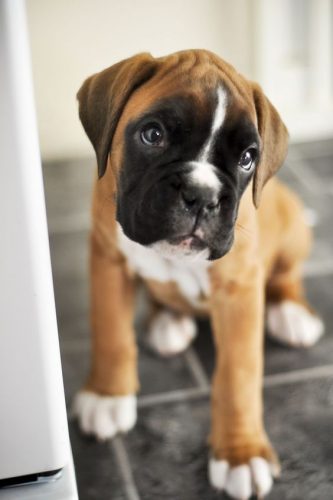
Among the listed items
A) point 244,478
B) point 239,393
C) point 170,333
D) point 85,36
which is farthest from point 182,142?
point 85,36

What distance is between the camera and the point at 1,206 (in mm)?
929

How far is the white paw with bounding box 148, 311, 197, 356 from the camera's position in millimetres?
1638

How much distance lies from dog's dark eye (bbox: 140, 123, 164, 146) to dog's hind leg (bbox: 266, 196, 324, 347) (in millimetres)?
611

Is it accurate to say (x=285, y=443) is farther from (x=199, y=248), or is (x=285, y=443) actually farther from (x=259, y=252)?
Result: (x=199, y=248)

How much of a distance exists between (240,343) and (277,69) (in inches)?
38.2

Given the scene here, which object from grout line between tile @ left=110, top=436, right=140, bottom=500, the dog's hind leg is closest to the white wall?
the dog's hind leg

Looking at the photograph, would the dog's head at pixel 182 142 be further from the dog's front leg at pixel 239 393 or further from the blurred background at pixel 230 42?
the blurred background at pixel 230 42

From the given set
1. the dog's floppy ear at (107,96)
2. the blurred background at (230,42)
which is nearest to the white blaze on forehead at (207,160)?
the dog's floppy ear at (107,96)

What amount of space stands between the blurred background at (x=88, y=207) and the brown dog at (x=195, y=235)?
5cm

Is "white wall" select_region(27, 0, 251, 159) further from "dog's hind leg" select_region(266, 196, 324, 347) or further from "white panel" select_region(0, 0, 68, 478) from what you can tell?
"white panel" select_region(0, 0, 68, 478)

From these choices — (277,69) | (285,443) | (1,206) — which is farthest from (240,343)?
(277,69)

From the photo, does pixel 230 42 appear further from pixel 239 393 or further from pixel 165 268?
pixel 239 393

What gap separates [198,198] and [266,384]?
2.14 ft

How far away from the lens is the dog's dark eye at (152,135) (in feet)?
3.35
